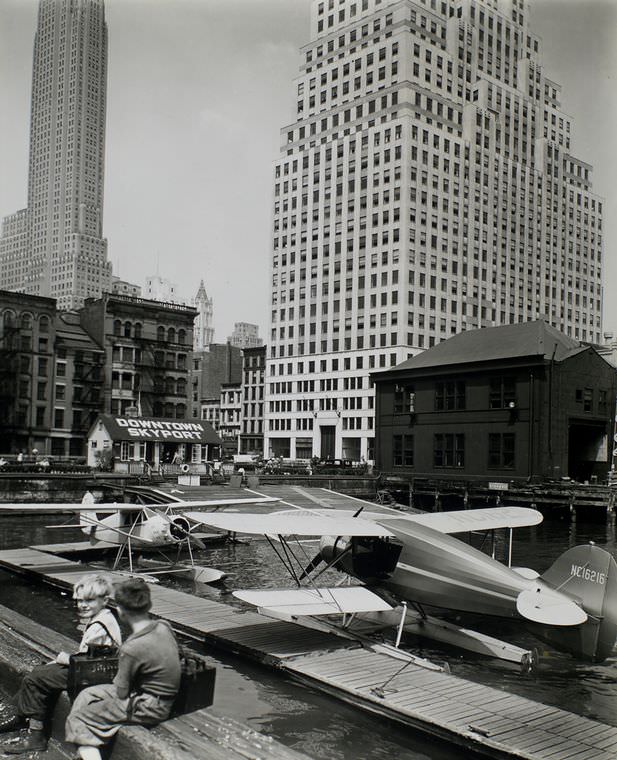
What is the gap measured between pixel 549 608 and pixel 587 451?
58.3 meters

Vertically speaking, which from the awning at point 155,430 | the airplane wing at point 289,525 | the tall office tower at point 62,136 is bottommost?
the airplane wing at point 289,525

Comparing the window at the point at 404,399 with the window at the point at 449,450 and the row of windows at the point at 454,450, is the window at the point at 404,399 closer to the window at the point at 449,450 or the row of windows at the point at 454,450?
the row of windows at the point at 454,450

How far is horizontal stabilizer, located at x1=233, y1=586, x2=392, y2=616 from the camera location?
1390 centimetres

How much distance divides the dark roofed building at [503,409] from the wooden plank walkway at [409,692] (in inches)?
1904

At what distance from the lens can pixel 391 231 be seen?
371 ft

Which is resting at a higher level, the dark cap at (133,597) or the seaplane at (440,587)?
the dark cap at (133,597)

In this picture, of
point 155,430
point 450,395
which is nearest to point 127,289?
point 155,430

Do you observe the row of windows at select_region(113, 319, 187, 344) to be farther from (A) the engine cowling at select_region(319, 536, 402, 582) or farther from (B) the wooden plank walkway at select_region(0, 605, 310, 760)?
(B) the wooden plank walkway at select_region(0, 605, 310, 760)

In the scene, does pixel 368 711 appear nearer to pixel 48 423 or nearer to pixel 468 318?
pixel 48 423

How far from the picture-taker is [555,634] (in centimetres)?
1401

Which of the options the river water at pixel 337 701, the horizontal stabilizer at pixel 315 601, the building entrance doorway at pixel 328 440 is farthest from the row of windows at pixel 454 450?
the horizontal stabilizer at pixel 315 601

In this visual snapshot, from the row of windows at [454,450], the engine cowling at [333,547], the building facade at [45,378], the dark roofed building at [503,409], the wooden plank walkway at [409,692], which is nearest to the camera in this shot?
the wooden plank walkway at [409,692]

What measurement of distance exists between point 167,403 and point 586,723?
8799 centimetres

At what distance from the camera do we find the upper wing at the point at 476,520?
60.7ft
